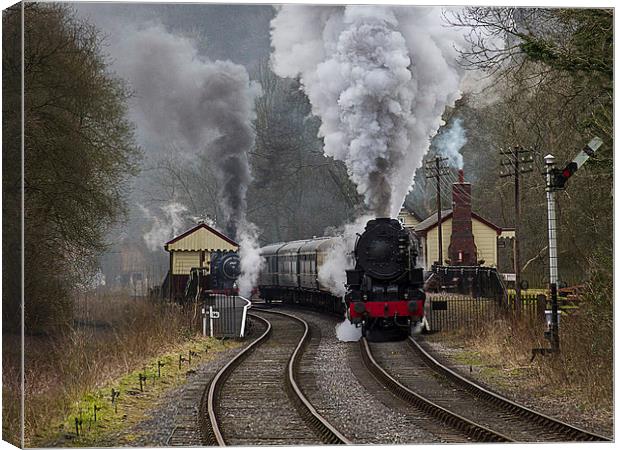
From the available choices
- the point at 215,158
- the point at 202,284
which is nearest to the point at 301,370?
the point at 202,284

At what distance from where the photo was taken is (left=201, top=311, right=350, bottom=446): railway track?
30.1 feet

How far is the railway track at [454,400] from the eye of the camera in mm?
9125

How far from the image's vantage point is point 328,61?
34.4ft

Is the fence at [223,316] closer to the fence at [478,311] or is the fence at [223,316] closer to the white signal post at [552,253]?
the fence at [478,311]

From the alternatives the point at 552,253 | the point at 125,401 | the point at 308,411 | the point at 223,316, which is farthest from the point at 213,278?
the point at 552,253

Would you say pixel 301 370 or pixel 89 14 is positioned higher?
pixel 89 14

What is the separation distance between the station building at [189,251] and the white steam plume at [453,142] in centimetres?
243

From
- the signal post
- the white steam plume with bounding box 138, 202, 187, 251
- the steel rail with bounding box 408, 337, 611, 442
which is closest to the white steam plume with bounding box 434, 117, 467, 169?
the signal post

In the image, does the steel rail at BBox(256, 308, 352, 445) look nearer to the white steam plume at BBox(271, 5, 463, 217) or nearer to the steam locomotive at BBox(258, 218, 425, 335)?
the steam locomotive at BBox(258, 218, 425, 335)

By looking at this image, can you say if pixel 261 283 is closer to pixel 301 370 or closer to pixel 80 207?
pixel 301 370

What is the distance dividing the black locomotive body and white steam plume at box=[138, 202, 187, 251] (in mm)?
2623

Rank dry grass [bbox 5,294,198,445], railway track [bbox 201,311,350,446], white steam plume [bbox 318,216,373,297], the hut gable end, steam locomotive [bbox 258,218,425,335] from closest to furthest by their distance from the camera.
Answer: railway track [bbox 201,311,350,446] < dry grass [bbox 5,294,198,445] < the hut gable end < steam locomotive [bbox 258,218,425,335] < white steam plume [bbox 318,216,373,297]

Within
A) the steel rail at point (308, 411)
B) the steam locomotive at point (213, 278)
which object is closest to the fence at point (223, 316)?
the steam locomotive at point (213, 278)

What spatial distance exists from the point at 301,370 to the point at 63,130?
140 inches
